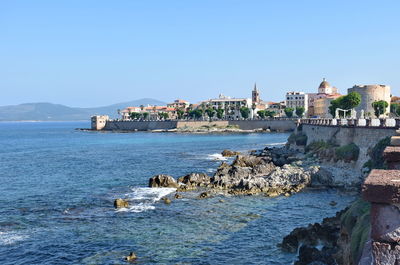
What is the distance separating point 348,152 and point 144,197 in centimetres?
2057

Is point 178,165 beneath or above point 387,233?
beneath

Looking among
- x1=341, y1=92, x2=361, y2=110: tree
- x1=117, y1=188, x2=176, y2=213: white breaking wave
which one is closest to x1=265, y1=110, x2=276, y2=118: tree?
x1=341, y1=92, x2=361, y2=110: tree

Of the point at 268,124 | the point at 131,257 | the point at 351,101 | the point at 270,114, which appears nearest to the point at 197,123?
the point at 268,124

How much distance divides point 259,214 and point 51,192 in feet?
63.4

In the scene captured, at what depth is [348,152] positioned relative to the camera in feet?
128

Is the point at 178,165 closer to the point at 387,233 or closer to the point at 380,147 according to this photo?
the point at 380,147

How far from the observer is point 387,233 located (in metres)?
4.43

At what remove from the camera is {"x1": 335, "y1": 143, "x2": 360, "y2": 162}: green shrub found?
38031 millimetres

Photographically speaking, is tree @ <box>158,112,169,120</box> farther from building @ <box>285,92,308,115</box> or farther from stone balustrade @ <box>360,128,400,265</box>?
stone balustrade @ <box>360,128,400,265</box>

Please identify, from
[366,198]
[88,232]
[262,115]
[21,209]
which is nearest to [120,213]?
[88,232]

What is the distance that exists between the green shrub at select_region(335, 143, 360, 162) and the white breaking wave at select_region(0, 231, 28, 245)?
29.2 meters

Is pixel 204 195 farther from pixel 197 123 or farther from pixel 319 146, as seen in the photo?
pixel 197 123

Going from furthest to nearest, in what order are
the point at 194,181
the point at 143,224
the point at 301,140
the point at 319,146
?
the point at 301,140
the point at 319,146
the point at 194,181
the point at 143,224

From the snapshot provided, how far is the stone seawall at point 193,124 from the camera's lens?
458 ft
